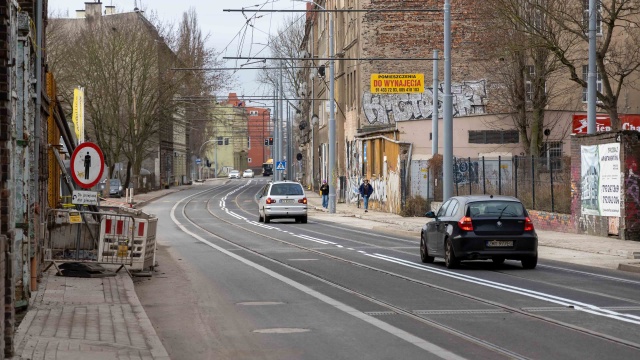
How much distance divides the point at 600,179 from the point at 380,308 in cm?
1835

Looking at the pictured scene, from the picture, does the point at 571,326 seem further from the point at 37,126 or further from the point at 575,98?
the point at 575,98

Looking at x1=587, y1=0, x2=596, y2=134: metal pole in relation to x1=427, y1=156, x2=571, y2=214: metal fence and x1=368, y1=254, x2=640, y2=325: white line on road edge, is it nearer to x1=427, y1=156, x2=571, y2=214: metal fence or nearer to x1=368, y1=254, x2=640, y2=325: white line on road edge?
x1=427, y1=156, x2=571, y2=214: metal fence

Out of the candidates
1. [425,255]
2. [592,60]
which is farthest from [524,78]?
[425,255]

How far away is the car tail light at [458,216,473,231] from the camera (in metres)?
20.8

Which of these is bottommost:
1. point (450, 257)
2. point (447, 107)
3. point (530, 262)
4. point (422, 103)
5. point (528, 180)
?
point (530, 262)

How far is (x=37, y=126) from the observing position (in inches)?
642

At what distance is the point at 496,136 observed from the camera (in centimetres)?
5300

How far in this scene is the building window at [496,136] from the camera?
52.8 meters

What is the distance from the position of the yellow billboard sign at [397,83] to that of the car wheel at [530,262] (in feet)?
87.8

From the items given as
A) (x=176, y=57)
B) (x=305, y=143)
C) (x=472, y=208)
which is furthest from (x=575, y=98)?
(x=305, y=143)

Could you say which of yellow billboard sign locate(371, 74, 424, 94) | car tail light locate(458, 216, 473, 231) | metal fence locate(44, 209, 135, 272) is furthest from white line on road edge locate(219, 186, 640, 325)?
yellow billboard sign locate(371, 74, 424, 94)

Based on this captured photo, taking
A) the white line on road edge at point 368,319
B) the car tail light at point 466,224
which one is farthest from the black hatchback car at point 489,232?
the white line on road edge at point 368,319

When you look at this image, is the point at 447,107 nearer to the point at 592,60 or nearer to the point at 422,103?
the point at 592,60

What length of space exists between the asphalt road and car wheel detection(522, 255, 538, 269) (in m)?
0.31
